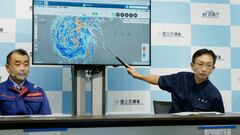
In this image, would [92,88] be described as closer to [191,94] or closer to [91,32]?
[91,32]

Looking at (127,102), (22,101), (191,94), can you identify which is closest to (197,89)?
(191,94)

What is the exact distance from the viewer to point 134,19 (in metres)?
2.76

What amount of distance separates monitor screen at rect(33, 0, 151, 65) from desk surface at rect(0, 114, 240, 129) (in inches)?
59.3

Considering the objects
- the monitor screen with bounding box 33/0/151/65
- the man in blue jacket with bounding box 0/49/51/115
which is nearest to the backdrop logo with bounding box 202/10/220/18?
the monitor screen with bounding box 33/0/151/65

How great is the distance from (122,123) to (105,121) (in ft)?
0.19

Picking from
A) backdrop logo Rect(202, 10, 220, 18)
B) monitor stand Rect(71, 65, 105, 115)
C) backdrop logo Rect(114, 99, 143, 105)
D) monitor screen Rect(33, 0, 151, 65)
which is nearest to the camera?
monitor screen Rect(33, 0, 151, 65)

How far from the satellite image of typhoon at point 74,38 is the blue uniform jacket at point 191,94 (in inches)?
24.0

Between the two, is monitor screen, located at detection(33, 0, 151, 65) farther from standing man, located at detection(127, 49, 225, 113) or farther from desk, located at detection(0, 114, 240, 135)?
desk, located at detection(0, 114, 240, 135)

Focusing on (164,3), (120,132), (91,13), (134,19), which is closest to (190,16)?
(164,3)

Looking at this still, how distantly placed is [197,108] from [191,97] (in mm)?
95

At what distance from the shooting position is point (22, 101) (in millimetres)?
2395

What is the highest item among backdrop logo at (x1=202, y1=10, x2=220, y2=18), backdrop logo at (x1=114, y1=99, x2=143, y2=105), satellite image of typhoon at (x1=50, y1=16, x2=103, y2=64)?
backdrop logo at (x1=202, y1=10, x2=220, y2=18)

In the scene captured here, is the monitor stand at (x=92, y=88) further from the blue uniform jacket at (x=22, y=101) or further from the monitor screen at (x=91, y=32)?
the blue uniform jacket at (x=22, y=101)

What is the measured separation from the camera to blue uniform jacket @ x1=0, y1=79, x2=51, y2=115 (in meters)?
2.36
